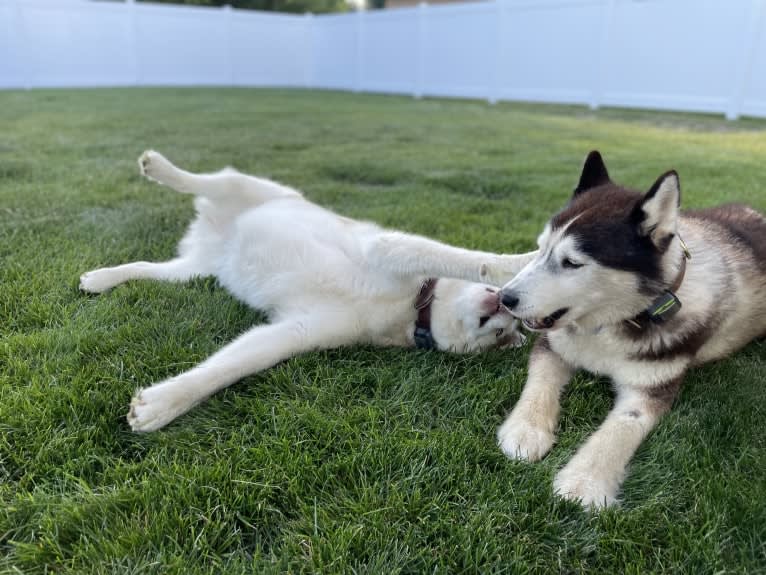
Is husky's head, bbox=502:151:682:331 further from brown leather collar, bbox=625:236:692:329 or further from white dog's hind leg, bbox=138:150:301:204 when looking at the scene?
white dog's hind leg, bbox=138:150:301:204

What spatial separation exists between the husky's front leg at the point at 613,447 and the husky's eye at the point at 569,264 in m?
0.56

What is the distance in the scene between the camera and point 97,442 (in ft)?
5.90

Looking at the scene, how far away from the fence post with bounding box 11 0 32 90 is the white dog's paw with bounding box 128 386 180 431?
20264 mm

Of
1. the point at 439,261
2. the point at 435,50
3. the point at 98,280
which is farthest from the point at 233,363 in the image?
the point at 435,50

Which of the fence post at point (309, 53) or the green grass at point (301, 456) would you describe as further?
the fence post at point (309, 53)

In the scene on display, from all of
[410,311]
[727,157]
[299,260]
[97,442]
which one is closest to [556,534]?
[410,311]

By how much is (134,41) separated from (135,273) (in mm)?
20615

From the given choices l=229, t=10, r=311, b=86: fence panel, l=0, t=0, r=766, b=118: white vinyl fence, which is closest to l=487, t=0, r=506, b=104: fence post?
l=0, t=0, r=766, b=118: white vinyl fence

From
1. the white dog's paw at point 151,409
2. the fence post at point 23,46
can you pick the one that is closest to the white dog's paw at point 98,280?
the white dog's paw at point 151,409

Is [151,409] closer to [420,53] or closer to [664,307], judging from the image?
[664,307]

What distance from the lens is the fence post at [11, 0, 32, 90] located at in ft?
55.0

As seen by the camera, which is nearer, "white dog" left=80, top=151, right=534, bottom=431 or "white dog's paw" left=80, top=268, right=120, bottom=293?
"white dog" left=80, top=151, right=534, bottom=431

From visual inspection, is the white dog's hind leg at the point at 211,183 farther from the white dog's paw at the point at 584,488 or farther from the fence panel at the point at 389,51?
the fence panel at the point at 389,51

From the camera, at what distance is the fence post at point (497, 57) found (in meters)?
16.0
